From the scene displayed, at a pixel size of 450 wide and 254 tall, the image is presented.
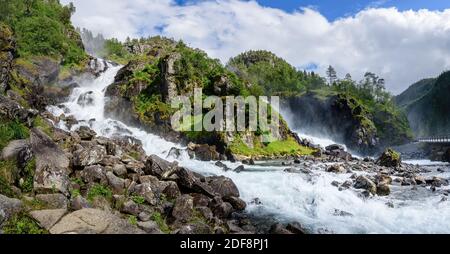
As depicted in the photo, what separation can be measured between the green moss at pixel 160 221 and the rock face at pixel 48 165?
15.5 ft

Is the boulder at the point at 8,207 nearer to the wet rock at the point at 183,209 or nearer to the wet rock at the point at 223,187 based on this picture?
the wet rock at the point at 183,209

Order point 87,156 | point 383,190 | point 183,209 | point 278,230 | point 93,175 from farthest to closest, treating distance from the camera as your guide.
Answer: point 383,190
point 87,156
point 93,175
point 183,209
point 278,230

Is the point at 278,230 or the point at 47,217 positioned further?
the point at 278,230

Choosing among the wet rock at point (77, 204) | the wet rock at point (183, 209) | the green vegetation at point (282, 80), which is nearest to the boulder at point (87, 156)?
the wet rock at point (77, 204)

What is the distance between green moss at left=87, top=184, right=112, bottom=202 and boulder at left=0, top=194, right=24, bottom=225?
6.13m

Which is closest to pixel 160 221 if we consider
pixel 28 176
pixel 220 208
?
pixel 220 208

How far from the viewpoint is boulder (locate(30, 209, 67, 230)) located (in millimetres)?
15023

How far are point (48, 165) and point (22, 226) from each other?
767 cm

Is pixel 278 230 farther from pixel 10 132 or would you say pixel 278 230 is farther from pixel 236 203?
pixel 10 132

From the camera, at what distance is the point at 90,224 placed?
14.6 m

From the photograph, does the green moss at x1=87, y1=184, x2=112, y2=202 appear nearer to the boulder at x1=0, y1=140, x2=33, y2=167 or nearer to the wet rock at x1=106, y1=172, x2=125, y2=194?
the wet rock at x1=106, y1=172, x2=125, y2=194

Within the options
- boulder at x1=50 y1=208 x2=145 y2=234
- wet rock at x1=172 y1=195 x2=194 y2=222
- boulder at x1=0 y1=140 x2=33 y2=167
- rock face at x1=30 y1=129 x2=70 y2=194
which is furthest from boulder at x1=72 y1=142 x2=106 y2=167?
boulder at x1=50 y1=208 x2=145 y2=234

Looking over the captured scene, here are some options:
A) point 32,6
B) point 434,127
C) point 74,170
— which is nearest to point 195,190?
point 74,170

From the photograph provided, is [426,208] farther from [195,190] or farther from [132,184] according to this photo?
[132,184]
